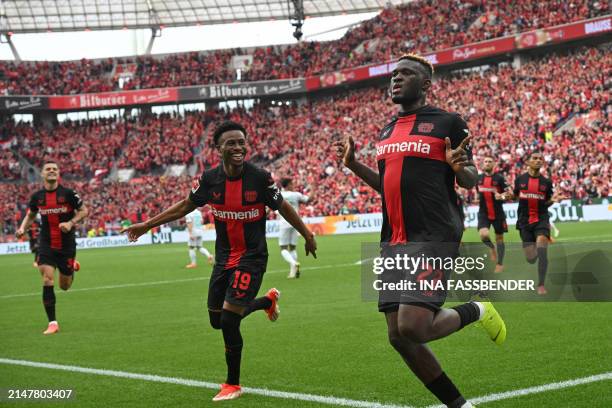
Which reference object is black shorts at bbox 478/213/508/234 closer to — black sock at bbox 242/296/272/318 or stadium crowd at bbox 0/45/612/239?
black sock at bbox 242/296/272/318

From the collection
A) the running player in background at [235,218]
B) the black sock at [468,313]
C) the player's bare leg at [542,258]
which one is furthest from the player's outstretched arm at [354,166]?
the player's bare leg at [542,258]

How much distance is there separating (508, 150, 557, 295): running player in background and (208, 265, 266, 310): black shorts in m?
6.58

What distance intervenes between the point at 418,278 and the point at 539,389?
1.82 metres

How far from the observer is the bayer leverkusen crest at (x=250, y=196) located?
23.1ft

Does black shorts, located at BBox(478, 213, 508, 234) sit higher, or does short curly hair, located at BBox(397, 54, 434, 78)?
short curly hair, located at BBox(397, 54, 434, 78)

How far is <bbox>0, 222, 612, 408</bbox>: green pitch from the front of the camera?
250 inches

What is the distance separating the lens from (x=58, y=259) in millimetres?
11508

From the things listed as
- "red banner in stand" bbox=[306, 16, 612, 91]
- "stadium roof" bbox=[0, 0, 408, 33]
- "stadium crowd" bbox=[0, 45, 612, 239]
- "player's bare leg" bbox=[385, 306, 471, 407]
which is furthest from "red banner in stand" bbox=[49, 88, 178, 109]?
"player's bare leg" bbox=[385, 306, 471, 407]

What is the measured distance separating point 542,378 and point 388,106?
152 feet

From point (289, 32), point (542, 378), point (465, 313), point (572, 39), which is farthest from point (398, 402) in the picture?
point (289, 32)

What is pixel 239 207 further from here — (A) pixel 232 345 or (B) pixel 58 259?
(B) pixel 58 259

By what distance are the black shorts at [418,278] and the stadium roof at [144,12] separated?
6011 centimetres

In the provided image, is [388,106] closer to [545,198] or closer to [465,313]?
[545,198]

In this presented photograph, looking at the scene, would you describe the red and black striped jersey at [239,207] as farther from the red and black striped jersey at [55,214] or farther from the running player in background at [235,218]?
the red and black striped jersey at [55,214]
